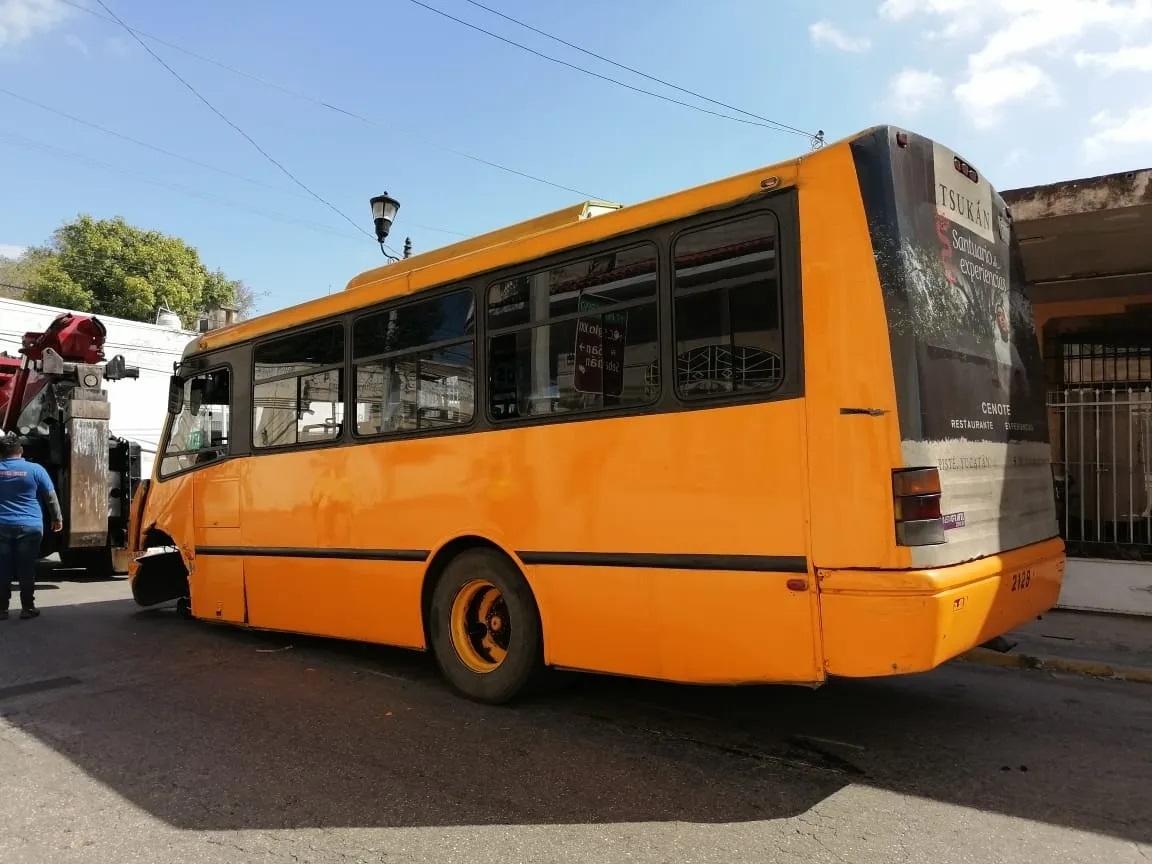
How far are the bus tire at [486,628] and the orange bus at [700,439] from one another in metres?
0.02

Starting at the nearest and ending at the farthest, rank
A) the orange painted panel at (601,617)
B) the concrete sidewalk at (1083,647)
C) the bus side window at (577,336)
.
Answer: the orange painted panel at (601,617) → the bus side window at (577,336) → the concrete sidewalk at (1083,647)

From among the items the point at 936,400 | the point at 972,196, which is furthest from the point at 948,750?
the point at 972,196

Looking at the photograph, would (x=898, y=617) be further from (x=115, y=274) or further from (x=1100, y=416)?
(x=115, y=274)

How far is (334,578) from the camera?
5.93 metres

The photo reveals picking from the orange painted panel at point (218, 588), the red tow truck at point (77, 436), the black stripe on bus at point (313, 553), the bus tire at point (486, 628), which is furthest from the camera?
the red tow truck at point (77, 436)

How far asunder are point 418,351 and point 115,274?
32.5 m

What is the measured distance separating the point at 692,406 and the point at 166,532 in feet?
18.9

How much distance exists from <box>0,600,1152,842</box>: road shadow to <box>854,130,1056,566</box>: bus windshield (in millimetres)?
1119

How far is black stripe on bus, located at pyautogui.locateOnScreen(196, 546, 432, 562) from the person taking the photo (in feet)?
17.7

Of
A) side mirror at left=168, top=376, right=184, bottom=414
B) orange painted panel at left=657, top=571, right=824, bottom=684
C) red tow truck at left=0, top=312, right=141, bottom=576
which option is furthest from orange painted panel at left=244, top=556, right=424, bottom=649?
red tow truck at left=0, top=312, right=141, bottom=576

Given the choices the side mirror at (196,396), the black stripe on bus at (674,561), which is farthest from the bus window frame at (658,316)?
the side mirror at (196,396)

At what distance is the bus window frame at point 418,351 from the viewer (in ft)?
16.7

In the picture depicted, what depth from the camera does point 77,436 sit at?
10430 mm

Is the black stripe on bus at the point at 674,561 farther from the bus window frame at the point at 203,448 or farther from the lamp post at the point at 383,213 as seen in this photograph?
the lamp post at the point at 383,213
